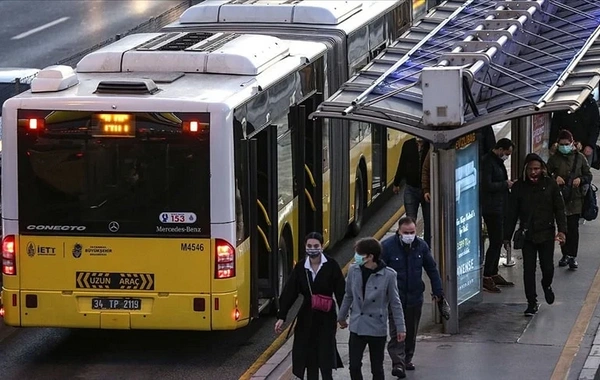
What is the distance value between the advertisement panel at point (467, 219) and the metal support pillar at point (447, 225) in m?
0.16

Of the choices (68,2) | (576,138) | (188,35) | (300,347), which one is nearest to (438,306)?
(300,347)

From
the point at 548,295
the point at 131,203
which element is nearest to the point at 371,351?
the point at 131,203

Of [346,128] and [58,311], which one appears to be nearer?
[58,311]

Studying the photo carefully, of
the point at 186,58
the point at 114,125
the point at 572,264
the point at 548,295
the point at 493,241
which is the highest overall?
the point at 186,58

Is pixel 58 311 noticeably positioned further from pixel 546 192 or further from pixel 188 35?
pixel 546 192

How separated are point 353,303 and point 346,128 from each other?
271 inches

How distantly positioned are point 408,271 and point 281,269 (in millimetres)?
3016

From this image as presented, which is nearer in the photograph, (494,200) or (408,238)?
(408,238)

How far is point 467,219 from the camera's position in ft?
49.0

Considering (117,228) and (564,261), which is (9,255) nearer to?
(117,228)

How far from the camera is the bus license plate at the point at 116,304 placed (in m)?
13.9

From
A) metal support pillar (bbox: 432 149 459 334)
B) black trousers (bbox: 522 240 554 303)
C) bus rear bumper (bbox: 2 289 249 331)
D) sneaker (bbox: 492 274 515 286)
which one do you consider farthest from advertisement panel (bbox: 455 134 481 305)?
bus rear bumper (bbox: 2 289 249 331)

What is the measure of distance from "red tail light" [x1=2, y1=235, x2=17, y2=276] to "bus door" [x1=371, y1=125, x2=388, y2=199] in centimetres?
752

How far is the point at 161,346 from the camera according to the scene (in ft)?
49.3
